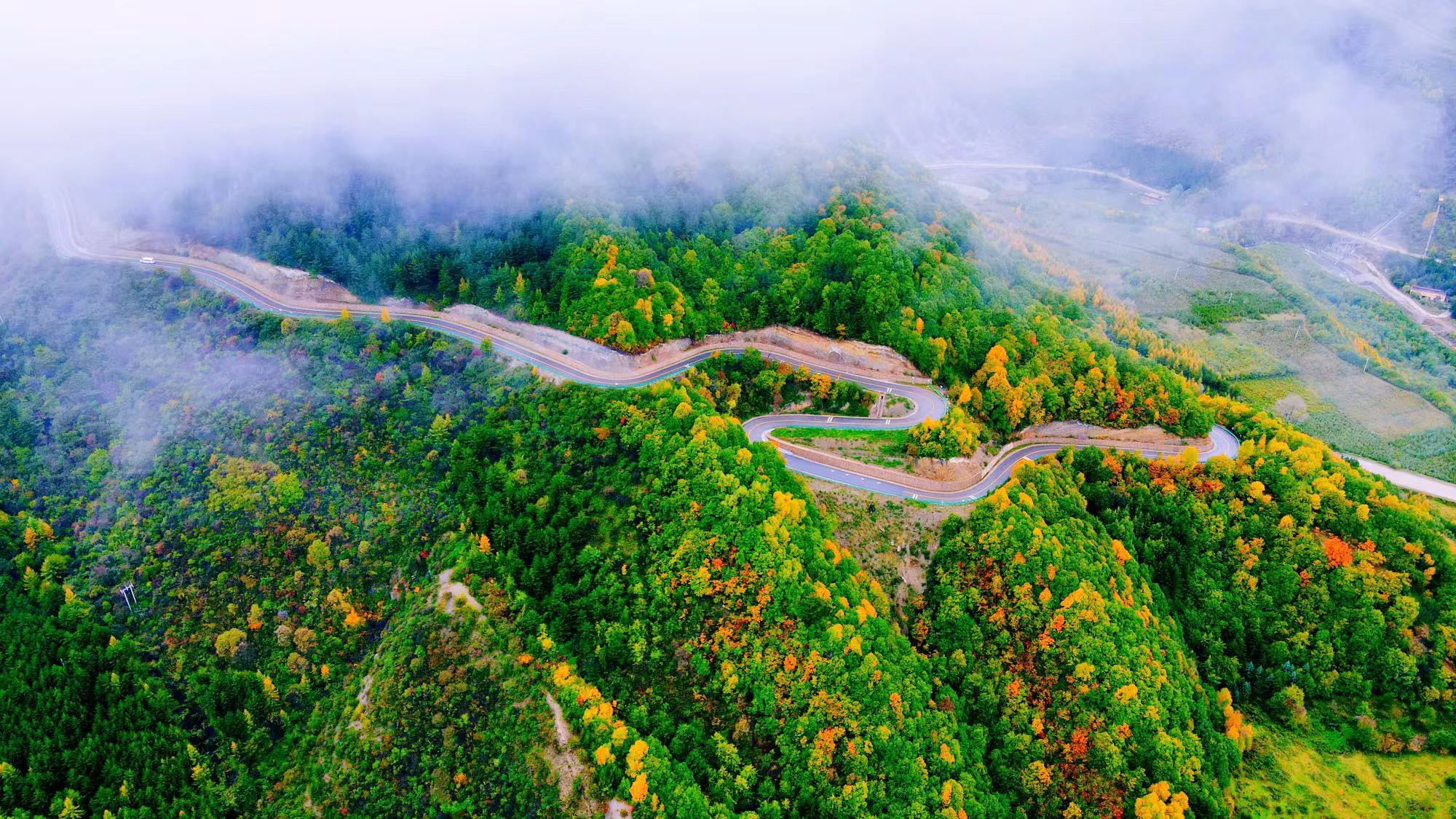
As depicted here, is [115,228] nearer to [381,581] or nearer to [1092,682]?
[381,581]

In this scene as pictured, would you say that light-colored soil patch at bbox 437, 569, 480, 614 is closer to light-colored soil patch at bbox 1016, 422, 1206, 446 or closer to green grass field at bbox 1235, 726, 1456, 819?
light-colored soil patch at bbox 1016, 422, 1206, 446

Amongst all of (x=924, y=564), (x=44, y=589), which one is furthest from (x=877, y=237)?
(x=44, y=589)

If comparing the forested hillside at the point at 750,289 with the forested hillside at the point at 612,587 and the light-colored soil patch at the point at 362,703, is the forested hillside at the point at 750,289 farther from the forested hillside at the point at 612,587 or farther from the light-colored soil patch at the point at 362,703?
the light-colored soil patch at the point at 362,703

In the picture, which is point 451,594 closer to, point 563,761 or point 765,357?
point 563,761

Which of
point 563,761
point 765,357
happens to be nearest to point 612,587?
point 563,761

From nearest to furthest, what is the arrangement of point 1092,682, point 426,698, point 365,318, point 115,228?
point 426,698 → point 1092,682 → point 365,318 → point 115,228

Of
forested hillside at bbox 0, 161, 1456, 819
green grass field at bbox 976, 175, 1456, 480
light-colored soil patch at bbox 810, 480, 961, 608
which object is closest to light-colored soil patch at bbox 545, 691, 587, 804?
forested hillside at bbox 0, 161, 1456, 819
